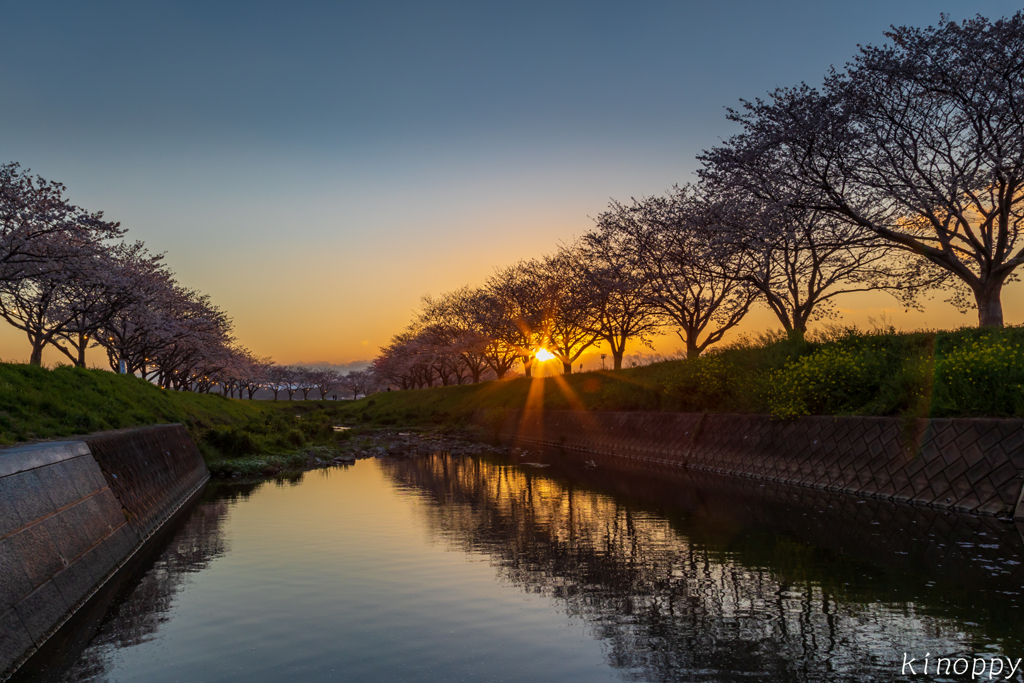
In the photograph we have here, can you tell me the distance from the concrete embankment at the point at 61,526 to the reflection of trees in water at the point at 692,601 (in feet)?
17.5

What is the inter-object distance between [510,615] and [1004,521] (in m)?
9.33

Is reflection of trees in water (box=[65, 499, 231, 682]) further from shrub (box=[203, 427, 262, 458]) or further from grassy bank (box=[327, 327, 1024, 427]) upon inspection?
grassy bank (box=[327, 327, 1024, 427])

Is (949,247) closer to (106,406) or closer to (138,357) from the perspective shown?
(106,406)

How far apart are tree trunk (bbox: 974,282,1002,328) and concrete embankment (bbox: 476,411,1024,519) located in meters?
10.1

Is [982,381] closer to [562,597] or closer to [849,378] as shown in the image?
[849,378]

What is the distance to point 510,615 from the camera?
758 cm

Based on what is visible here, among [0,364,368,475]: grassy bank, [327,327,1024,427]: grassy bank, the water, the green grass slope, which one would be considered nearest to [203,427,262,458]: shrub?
[0,364,368,475]: grassy bank

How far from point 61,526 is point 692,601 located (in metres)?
7.73

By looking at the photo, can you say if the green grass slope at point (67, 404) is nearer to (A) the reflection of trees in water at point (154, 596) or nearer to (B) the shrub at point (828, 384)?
(A) the reflection of trees in water at point (154, 596)

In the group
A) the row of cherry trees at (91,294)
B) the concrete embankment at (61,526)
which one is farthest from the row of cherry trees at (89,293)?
the concrete embankment at (61,526)

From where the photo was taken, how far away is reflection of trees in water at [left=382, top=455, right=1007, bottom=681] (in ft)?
19.8

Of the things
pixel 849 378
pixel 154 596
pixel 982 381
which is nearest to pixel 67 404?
pixel 154 596

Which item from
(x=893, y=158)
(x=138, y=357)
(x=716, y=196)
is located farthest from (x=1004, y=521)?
(x=138, y=357)

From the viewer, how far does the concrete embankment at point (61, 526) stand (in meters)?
6.55
